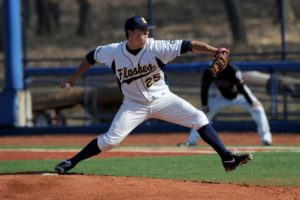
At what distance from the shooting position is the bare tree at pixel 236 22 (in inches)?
940

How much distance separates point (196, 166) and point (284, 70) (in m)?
7.16

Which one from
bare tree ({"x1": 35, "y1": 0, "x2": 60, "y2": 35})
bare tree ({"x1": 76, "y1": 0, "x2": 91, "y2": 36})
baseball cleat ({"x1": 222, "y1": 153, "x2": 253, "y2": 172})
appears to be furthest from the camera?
bare tree ({"x1": 76, "y1": 0, "x2": 91, "y2": 36})

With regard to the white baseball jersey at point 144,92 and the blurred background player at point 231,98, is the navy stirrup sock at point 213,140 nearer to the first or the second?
the white baseball jersey at point 144,92

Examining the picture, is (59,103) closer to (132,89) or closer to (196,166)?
(196,166)

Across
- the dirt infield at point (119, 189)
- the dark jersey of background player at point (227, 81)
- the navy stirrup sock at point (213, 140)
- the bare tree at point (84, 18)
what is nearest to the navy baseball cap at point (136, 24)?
the navy stirrup sock at point (213, 140)

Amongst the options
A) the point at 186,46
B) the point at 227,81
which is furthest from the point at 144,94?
the point at 227,81

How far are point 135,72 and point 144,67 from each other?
4.5 inches

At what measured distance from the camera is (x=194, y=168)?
10.5 metres

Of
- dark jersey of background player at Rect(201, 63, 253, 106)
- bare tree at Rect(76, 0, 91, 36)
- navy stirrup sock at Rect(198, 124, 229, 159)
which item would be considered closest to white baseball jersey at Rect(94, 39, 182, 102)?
navy stirrup sock at Rect(198, 124, 229, 159)

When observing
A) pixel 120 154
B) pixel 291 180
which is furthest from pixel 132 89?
pixel 120 154

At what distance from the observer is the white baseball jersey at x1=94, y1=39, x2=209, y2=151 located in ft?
29.8

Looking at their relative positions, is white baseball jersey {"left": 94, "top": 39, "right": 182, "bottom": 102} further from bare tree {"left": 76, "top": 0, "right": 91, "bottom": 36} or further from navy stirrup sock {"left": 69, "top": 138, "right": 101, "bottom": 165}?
bare tree {"left": 76, "top": 0, "right": 91, "bottom": 36}

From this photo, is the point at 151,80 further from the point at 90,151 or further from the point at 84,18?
the point at 84,18

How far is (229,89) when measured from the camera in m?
14.4
